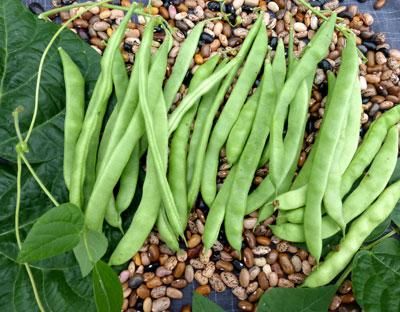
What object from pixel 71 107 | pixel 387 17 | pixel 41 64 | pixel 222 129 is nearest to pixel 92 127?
pixel 71 107

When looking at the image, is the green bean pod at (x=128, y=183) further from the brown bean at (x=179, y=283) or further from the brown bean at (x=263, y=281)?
the brown bean at (x=263, y=281)

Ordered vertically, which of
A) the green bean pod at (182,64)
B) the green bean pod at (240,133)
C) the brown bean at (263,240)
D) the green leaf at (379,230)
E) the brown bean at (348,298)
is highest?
the green bean pod at (182,64)

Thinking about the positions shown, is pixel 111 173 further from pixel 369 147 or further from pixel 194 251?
pixel 369 147

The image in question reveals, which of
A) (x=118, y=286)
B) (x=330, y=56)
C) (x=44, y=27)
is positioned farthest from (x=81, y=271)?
(x=330, y=56)

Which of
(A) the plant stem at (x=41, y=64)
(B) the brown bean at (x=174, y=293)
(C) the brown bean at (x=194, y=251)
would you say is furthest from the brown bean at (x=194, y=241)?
(A) the plant stem at (x=41, y=64)

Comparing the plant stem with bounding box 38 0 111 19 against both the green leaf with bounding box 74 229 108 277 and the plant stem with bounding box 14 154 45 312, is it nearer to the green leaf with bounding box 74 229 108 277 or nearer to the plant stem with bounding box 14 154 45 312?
the plant stem with bounding box 14 154 45 312

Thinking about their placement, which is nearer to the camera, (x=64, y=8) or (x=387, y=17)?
(x=64, y=8)

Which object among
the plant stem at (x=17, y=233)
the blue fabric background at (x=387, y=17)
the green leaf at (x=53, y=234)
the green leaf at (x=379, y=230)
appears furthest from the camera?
the blue fabric background at (x=387, y=17)
